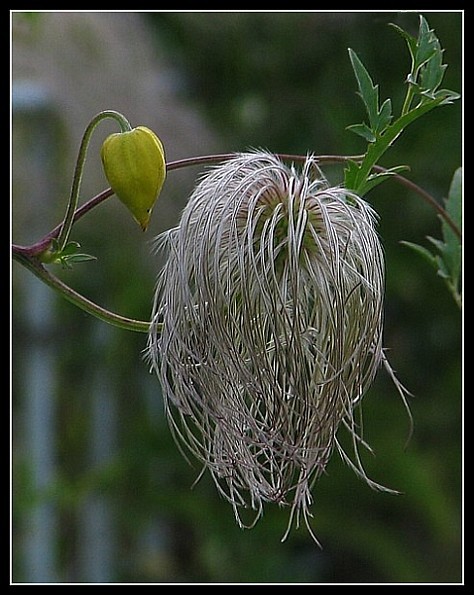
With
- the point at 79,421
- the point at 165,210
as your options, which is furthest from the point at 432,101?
the point at 79,421

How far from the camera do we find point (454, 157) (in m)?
1.30

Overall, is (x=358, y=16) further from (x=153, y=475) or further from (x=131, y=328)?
(x=131, y=328)

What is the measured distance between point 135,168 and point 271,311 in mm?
98

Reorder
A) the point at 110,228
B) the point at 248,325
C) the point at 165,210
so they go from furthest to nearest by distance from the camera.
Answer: the point at 110,228 → the point at 165,210 → the point at 248,325

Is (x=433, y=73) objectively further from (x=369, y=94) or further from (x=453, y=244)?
(x=453, y=244)

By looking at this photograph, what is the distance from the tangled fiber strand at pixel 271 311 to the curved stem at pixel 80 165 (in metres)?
0.05

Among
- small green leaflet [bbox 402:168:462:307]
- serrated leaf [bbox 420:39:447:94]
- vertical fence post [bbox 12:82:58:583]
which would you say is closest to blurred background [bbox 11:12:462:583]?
vertical fence post [bbox 12:82:58:583]

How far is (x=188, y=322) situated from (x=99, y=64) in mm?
858

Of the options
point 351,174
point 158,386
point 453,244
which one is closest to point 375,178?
point 351,174

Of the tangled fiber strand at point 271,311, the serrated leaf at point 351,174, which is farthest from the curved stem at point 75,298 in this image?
the serrated leaf at point 351,174

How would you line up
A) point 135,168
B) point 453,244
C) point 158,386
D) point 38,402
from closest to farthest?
point 135,168 < point 453,244 < point 158,386 < point 38,402

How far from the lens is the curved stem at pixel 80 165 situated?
0.45 meters

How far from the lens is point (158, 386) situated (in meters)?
1.29

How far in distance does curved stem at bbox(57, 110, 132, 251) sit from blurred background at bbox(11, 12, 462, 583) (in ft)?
2.43
